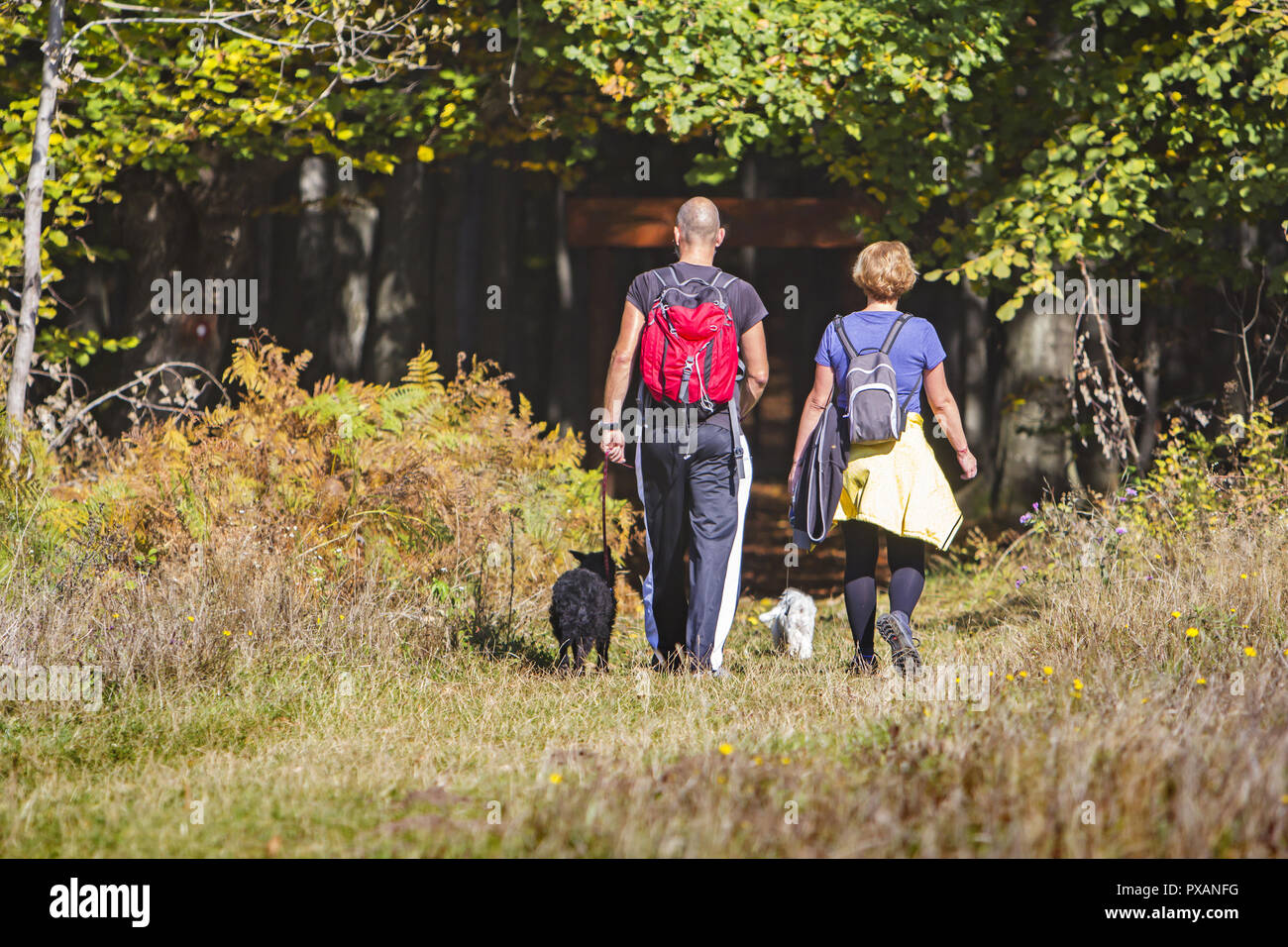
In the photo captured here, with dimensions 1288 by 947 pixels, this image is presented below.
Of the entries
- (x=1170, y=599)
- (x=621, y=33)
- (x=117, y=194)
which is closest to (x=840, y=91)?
(x=621, y=33)

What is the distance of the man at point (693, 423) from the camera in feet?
18.1

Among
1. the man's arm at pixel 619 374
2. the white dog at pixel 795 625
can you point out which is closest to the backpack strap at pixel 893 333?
→ the man's arm at pixel 619 374

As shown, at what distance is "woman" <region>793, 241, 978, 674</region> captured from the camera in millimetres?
5438

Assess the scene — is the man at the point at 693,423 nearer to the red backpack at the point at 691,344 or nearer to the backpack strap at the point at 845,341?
the red backpack at the point at 691,344

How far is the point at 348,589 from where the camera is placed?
677 cm

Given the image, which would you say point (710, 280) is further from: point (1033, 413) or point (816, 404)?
point (1033, 413)

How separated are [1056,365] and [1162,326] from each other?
1213 millimetres

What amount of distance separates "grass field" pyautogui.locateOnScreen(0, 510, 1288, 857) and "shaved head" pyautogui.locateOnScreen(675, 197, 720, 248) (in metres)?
2.05

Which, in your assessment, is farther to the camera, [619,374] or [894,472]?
[619,374]

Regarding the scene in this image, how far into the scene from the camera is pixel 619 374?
5656 millimetres

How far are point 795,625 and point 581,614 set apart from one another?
159 cm

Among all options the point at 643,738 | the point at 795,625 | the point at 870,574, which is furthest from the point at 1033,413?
the point at 643,738

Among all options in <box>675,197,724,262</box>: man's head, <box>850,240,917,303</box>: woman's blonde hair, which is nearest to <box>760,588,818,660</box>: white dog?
<box>850,240,917,303</box>: woman's blonde hair
